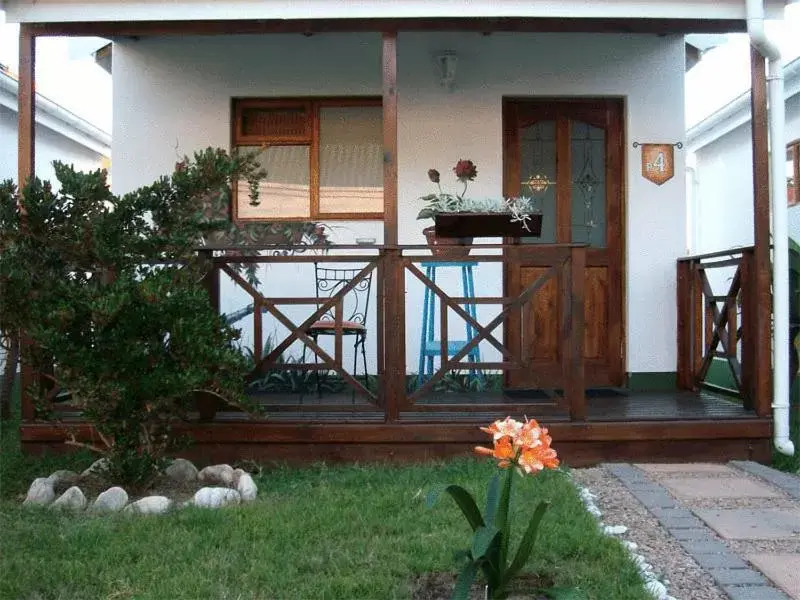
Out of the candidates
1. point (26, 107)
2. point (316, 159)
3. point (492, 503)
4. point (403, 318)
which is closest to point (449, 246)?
point (403, 318)

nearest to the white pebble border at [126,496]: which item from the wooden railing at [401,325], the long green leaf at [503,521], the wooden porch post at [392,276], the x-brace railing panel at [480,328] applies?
the wooden railing at [401,325]

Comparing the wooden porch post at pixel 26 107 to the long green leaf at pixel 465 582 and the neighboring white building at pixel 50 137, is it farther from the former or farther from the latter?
the long green leaf at pixel 465 582

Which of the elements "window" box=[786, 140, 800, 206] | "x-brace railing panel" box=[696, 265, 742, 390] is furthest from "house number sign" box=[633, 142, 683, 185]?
"window" box=[786, 140, 800, 206]

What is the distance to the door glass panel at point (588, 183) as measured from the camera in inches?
292

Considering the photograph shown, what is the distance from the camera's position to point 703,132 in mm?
10992

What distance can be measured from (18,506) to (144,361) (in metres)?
0.93

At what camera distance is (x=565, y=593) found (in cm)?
324

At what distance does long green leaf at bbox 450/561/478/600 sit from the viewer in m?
3.20

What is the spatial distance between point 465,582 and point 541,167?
4.72m

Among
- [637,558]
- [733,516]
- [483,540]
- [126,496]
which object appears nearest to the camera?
[483,540]

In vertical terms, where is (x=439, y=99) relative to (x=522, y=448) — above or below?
above

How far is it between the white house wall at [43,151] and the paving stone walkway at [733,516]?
18.2ft

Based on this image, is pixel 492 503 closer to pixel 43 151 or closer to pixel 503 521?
pixel 503 521

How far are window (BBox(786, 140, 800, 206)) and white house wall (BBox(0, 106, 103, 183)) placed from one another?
21.2ft
